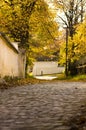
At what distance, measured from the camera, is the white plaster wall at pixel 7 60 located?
2259cm

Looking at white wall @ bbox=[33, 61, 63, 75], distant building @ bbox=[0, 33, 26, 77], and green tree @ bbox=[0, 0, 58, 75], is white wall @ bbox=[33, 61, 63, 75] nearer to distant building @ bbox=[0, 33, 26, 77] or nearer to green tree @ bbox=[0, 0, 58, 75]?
green tree @ bbox=[0, 0, 58, 75]

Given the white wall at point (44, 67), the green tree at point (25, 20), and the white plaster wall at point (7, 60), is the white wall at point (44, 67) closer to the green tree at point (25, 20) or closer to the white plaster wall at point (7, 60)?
the green tree at point (25, 20)

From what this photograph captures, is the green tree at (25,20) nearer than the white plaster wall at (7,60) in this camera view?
No

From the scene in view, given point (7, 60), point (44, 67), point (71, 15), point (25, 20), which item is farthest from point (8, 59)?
point (44, 67)

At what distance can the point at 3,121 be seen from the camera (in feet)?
21.8

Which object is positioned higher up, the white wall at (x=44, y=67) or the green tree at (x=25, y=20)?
the green tree at (x=25, y=20)

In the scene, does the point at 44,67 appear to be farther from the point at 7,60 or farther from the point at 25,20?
the point at 7,60

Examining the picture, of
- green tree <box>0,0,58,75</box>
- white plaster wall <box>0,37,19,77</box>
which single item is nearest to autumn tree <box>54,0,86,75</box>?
green tree <box>0,0,58,75</box>

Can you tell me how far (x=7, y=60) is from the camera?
24.9 meters

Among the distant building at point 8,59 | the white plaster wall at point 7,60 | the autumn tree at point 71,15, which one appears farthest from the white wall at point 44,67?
the white plaster wall at point 7,60

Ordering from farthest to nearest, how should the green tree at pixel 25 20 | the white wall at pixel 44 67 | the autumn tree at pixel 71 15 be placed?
1. the white wall at pixel 44 67
2. the autumn tree at pixel 71 15
3. the green tree at pixel 25 20

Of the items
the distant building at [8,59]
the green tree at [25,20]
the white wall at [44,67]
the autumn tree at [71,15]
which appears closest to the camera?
the distant building at [8,59]

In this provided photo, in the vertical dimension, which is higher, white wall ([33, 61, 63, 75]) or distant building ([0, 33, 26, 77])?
distant building ([0, 33, 26, 77])

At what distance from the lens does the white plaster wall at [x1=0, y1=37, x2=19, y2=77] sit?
2259cm
